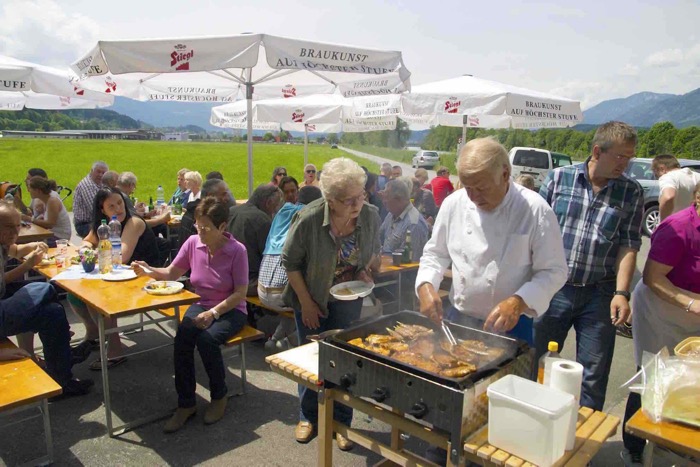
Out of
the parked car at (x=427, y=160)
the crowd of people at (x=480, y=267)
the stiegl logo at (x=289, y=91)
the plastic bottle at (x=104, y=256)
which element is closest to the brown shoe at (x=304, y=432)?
the crowd of people at (x=480, y=267)

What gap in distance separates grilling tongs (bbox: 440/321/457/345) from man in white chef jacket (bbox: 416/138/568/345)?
0.18 ft

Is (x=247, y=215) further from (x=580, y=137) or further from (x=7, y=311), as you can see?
(x=580, y=137)

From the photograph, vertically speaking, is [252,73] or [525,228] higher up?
[252,73]

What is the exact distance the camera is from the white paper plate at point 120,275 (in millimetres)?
3621

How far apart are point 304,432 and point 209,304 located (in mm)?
1113

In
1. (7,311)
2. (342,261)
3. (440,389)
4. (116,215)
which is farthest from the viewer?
(116,215)

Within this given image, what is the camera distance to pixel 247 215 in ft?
15.2

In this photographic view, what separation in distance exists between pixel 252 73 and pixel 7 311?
4.35 m

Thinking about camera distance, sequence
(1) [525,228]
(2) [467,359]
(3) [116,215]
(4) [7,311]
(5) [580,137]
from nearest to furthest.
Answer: (2) [467,359], (1) [525,228], (4) [7,311], (3) [116,215], (5) [580,137]

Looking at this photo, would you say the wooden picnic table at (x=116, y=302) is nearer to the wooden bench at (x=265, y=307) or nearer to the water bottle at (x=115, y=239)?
the water bottle at (x=115, y=239)

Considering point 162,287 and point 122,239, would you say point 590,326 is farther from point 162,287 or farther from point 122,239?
point 122,239

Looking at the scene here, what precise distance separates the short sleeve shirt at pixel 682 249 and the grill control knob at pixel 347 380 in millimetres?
1651

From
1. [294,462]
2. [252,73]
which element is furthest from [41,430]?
[252,73]

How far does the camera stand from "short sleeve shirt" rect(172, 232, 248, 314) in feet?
11.4
